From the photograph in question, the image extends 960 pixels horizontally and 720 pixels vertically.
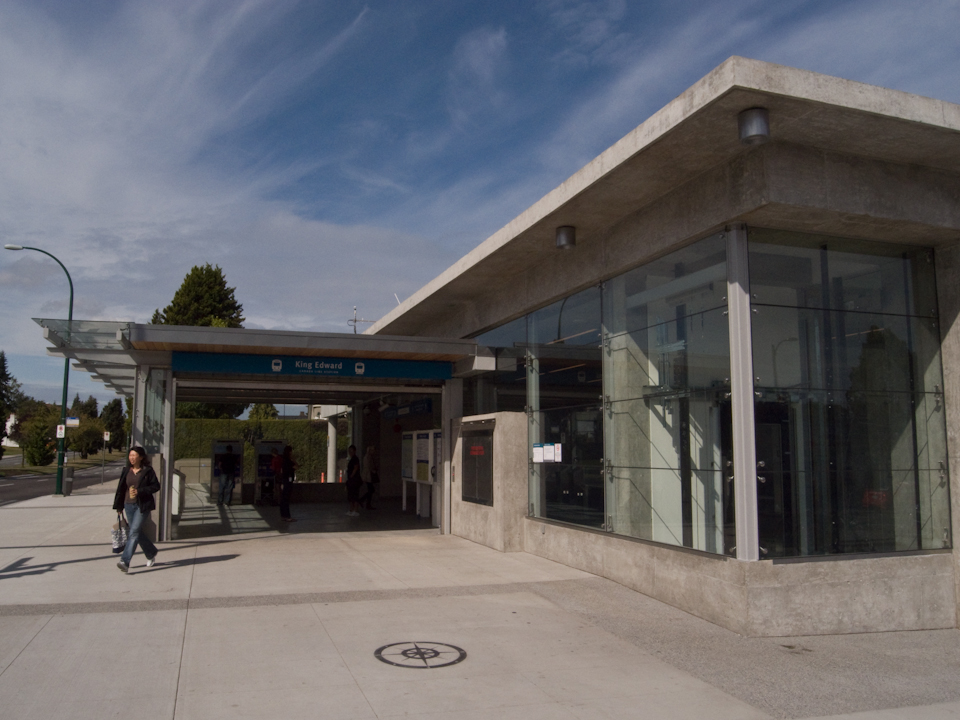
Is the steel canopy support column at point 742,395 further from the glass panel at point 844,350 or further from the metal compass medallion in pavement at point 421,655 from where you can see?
the metal compass medallion in pavement at point 421,655

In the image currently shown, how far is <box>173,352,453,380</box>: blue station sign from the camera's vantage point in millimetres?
13461

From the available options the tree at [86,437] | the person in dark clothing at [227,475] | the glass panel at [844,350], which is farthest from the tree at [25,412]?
the glass panel at [844,350]

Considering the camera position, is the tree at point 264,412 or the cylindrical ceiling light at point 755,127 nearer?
the cylindrical ceiling light at point 755,127

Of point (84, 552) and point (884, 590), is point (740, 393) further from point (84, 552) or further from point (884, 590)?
point (84, 552)

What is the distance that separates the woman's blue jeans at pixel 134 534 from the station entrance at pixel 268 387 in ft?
7.04

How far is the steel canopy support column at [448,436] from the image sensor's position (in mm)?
15320

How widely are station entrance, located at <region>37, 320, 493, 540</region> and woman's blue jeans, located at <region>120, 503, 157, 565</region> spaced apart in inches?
84.5

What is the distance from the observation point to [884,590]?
825 centimetres

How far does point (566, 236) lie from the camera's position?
427 inches

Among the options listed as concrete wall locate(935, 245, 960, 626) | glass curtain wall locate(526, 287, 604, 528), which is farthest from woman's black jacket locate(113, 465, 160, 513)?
concrete wall locate(935, 245, 960, 626)

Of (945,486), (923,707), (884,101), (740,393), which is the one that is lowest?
(923,707)

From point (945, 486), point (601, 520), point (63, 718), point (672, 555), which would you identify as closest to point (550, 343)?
point (601, 520)

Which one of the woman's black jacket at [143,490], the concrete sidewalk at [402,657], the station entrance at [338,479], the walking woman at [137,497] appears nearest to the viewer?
the concrete sidewalk at [402,657]

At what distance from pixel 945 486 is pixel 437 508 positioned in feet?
31.4
